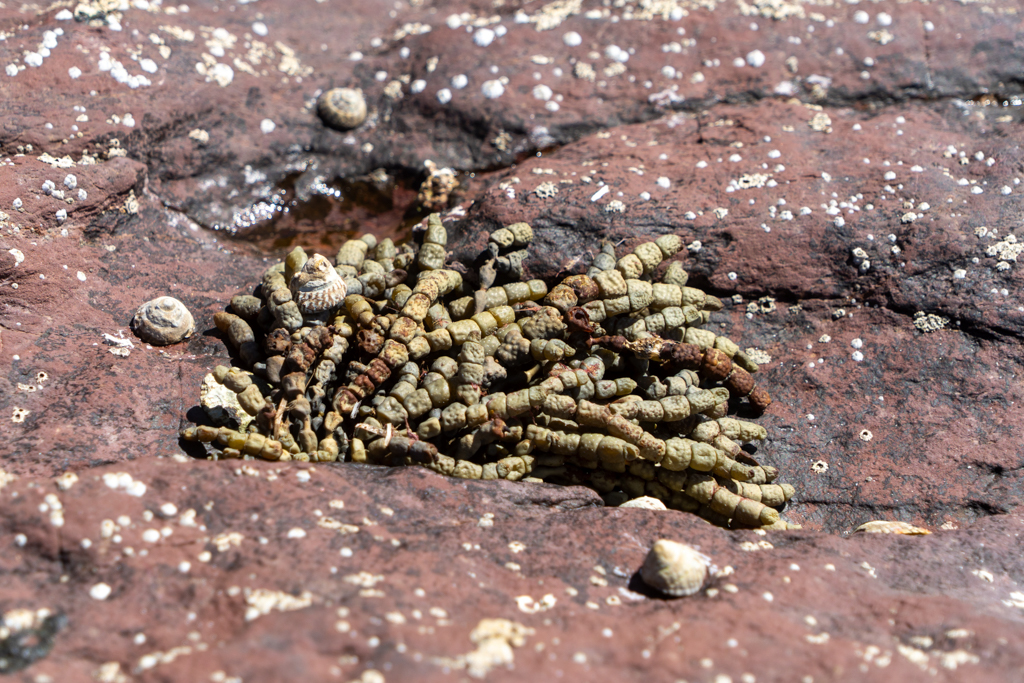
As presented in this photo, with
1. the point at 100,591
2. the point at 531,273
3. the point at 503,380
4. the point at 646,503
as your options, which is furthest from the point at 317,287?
the point at 646,503

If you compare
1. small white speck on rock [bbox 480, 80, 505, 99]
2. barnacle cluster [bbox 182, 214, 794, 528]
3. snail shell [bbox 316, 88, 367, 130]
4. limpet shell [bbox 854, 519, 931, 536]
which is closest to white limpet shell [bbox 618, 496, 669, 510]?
barnacle cluster [bbox 182, 214, 794, 528]

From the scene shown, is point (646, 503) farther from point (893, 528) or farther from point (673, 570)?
point (893, 528)

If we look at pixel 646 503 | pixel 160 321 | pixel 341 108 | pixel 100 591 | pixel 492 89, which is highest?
pixel 492 89

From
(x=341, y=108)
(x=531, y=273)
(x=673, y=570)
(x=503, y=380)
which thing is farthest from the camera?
(x=341, y=108)

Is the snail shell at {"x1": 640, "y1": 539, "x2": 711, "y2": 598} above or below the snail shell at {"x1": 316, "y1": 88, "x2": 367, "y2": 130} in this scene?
below

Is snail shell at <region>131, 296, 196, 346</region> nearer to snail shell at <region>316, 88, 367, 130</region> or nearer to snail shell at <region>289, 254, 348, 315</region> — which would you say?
snail shell at <region>289, 254, 348, 315</region>

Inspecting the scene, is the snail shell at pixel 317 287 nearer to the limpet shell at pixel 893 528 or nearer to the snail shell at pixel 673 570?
the snail shell at pixel 673 570
